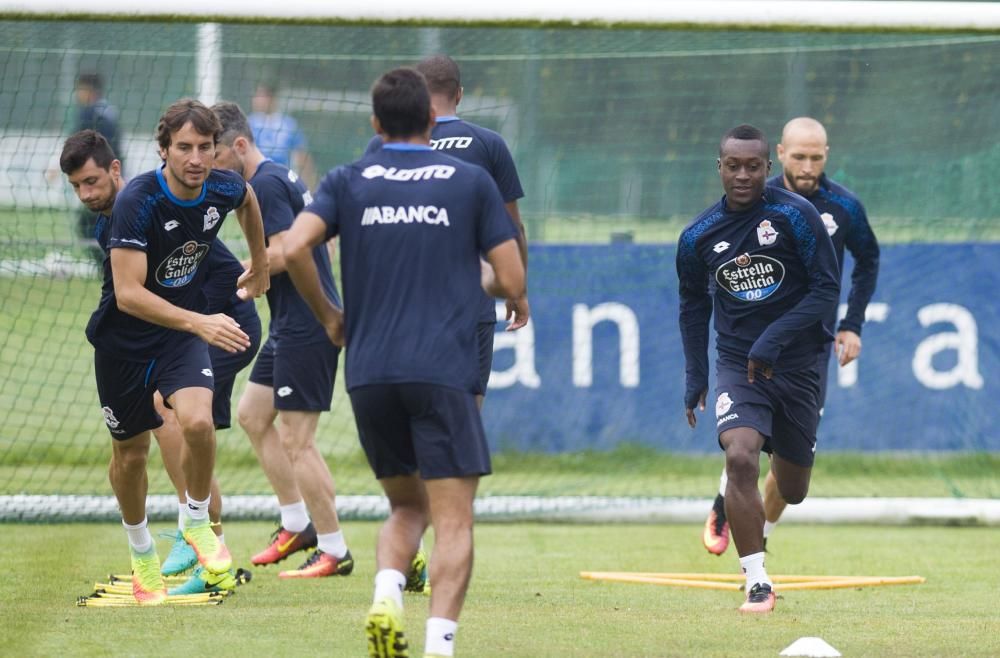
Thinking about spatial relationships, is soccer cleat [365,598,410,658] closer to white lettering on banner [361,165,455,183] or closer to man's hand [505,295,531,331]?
white lettering on banner [361,165,455,183]

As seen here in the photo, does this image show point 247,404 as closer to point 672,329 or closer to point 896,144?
point 672,329

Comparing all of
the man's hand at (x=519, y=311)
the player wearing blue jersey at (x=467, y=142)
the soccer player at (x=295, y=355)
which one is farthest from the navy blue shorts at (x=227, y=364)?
the man's hand at (x=519, y=311)

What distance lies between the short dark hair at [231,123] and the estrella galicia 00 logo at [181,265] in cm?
108

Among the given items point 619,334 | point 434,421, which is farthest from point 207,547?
point 619,334

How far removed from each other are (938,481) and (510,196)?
5882 millimetres

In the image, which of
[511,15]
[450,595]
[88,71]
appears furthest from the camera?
[88,71]

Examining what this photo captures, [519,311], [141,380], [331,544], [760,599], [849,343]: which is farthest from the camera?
[849,343]

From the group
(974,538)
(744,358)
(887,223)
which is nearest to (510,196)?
(744,358)

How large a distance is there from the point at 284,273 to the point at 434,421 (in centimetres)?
317

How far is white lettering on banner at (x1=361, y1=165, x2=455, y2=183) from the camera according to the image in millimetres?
5207

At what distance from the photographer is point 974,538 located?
991 centimetres

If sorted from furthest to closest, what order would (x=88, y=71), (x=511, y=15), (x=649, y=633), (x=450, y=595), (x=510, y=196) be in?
(x=88, y=71)
(x=511, y=15)
(x=510, y=196)
(x=649, y=633)
(x=450, y=595)

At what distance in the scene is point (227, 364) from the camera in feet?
27.1

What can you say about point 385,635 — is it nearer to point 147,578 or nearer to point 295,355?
point 147,578
